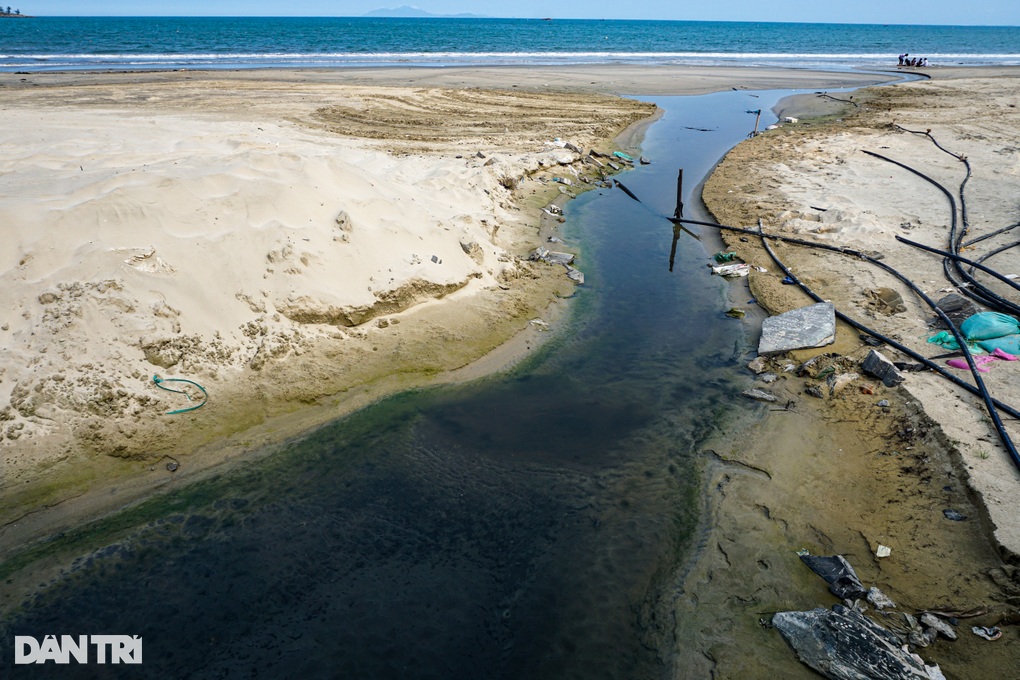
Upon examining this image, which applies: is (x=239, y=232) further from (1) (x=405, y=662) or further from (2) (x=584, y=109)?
(2) (x=584, y=109)

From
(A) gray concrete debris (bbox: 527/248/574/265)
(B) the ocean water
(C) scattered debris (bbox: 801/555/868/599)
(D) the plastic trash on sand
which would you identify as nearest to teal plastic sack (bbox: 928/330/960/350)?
(D) the plastic trash on sand

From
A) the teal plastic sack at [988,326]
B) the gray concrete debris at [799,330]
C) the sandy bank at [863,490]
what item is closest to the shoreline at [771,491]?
the sandy bank at [863,490]

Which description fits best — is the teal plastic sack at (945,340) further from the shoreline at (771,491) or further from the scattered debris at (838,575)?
the scattered debris at (838,575)

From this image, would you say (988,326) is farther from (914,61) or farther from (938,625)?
(914,61)

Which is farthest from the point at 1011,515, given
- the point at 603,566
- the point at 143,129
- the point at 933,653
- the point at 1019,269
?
the point at 143,129

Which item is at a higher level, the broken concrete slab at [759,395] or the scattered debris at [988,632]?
the broken concrete slab at [759,395]

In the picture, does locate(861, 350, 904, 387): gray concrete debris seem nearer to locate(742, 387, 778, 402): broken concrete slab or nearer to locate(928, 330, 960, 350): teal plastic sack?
locate(928, 330, 960, 350): teal plastic sack
